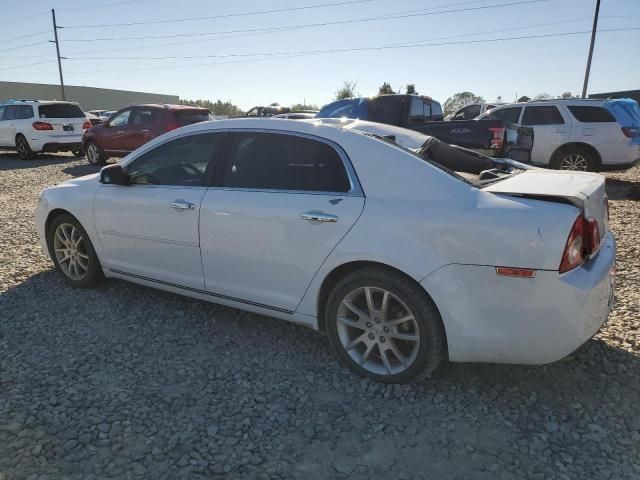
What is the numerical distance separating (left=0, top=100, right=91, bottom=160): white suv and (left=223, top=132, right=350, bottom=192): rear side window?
13.3 m

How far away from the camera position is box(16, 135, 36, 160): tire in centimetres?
1501

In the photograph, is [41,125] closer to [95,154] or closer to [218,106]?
[95,154]

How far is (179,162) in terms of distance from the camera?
3768mm

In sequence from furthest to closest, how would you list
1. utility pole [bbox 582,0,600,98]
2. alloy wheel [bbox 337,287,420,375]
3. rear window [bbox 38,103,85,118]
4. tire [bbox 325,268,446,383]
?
utility pole [bbox 582,0,600,98], rear window [bbox 38,103,85,118], alloy wheel [bbox 337,287,420,375], tire [bbox 325,268,446,383]

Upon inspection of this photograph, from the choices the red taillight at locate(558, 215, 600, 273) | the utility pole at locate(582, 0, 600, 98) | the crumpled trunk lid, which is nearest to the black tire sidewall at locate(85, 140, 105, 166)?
the crumpled trunk lid

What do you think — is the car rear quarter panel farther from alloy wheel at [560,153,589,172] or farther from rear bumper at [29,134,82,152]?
rear bumper at [29,134,82,152]

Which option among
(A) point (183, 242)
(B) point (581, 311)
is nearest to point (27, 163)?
(A) point (183, 242)

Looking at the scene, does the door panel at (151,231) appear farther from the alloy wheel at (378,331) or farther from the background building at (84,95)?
the background building at (84,95)

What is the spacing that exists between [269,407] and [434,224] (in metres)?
1.38

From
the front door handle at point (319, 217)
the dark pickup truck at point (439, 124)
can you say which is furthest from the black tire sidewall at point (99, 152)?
the front door handle at point (319, 217)

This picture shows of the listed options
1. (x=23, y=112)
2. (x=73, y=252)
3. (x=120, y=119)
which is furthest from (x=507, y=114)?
(x=23, y=112)

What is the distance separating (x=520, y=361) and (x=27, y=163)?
16.1 m

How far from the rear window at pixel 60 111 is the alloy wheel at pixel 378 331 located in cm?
1482

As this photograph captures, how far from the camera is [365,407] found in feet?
8.90
